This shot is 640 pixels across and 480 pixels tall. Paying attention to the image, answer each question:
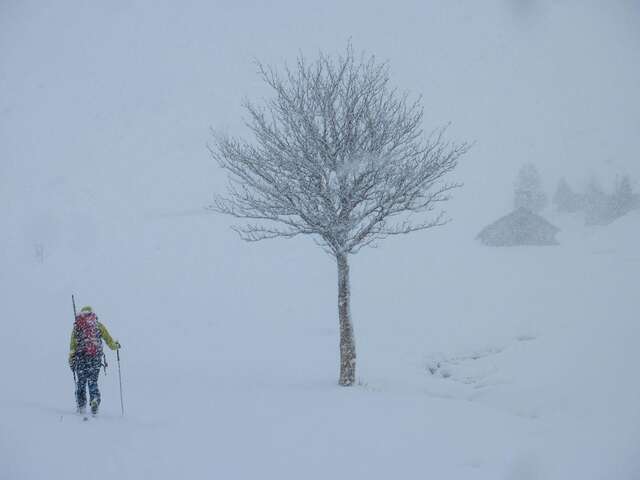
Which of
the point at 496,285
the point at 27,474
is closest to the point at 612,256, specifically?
the point at 496,285

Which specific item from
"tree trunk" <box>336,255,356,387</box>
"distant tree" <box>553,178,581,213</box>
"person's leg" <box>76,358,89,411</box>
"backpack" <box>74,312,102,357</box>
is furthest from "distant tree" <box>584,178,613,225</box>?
"person's leg" <box>76,358,89,411</box>

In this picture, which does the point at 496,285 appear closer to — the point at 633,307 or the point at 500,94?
the point at 633,307

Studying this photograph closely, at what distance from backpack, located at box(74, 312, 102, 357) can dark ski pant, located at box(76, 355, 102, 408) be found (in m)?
0.11

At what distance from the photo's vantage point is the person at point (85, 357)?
24.4 feet

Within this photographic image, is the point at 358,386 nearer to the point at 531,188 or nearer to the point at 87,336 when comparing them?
the point at 87,336

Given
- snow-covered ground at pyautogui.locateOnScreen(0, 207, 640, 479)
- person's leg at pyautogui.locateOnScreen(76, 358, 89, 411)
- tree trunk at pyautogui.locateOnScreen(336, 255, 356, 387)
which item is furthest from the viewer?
tree trunk at pyautogui.locateOnScreen(336, 255, 356, 387)

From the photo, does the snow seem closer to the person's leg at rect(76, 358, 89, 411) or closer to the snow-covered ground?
the snow-covered ground

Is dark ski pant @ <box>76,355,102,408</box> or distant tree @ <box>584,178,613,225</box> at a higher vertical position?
distant tree @ <box>584,178,613,225</box>

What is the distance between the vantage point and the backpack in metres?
7.48

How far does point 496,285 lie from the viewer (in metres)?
23.8

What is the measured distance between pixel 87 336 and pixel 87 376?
2.31 feet

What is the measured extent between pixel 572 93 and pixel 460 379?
166 m

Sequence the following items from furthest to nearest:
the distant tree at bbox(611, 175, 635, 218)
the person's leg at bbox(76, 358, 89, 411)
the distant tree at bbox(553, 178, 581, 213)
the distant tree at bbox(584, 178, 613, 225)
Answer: the distant tree at bbox(553, 178, 581, 213), the distant tree at bbox(584, 178, 613, 225), the distant tree at bbox(611, 175, 635, 218), the person's leg at bbox(76, 358, 89, 411)

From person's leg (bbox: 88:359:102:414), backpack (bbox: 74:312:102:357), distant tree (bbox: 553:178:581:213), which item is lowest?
person's leg (bbox: 88:359:102:414)
